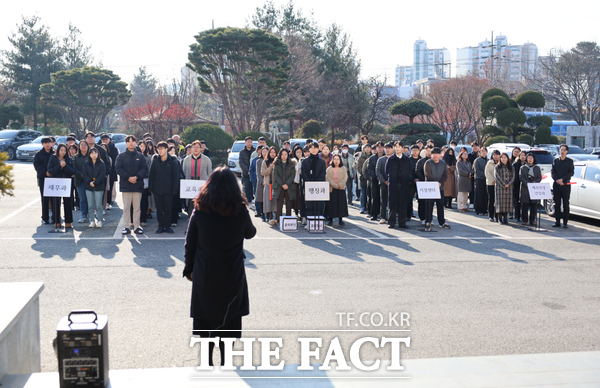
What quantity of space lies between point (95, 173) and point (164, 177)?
5.40 ft

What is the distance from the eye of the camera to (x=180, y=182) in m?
12.5

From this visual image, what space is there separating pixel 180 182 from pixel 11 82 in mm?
47802

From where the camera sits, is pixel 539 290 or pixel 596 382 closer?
pixel 596 382

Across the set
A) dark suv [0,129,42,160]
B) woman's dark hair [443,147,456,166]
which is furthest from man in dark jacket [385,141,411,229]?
dark suv [0,129,42,160]

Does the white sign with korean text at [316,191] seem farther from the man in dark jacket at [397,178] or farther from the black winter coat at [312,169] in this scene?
the man in dark jacket at [397,178]

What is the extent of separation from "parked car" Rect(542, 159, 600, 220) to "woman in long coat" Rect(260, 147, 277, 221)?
26.6 feet

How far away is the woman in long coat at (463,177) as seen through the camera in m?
16.2

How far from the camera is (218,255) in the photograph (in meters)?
4.50

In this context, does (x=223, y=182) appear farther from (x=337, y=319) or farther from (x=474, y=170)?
(x=474, y=170)

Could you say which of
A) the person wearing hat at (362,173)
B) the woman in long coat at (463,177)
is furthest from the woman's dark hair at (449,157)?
the person wearing hat at (362,173)

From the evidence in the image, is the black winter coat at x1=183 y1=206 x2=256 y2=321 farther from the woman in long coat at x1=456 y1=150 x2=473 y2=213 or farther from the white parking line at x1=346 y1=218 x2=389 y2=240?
the woman in long coat at x1=456 y1=150 x2=473 y2=213

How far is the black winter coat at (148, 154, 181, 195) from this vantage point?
38.6 feet

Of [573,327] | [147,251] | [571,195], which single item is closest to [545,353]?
[573,327]

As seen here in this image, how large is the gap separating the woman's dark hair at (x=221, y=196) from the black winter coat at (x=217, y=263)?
8cm
